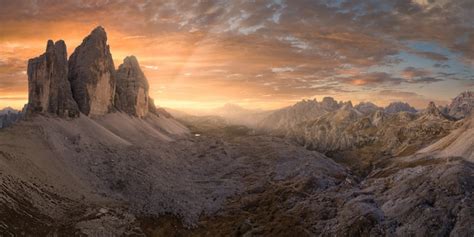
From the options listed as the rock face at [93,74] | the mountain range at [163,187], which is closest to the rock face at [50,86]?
the mountain range at [163,187]

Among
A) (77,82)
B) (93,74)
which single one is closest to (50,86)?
(77,82)

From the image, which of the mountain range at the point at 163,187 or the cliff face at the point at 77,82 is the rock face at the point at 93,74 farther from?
the mountain range at the point at 163,187

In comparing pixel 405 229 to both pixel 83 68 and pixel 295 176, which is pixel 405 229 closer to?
pixel 295 176

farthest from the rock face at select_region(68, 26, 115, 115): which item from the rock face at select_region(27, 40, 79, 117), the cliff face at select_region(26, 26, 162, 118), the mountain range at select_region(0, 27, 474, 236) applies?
the rock face at select_region(27, 40, 79, 117)

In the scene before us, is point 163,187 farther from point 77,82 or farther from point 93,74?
point 93,74

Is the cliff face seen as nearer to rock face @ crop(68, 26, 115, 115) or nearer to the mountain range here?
rock face @ crop(68, 26, 115, 115)

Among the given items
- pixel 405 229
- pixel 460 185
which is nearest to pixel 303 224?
pixel 405 229
